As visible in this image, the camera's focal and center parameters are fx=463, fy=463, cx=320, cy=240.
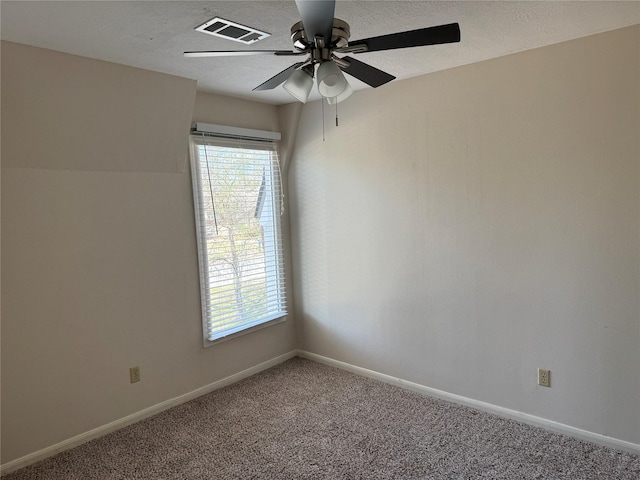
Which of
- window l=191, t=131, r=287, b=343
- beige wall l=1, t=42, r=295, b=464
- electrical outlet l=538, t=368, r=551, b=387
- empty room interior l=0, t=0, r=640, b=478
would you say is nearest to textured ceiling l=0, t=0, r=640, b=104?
empty room interior l=0, t=0, r=640, b=478

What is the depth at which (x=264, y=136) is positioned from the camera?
3.79m

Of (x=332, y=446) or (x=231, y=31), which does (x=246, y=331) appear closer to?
(x=332, y=446)

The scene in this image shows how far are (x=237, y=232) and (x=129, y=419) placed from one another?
1.53 metres

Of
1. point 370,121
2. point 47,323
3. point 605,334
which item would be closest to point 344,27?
point 370,121

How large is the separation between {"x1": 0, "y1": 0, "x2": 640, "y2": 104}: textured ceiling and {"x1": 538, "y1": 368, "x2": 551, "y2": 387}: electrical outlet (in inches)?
74.7

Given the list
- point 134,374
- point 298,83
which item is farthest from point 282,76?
point 134,374

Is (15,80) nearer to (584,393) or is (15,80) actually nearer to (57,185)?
(57,185)

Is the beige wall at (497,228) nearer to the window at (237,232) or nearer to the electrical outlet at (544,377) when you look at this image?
the electrical outlet at (544,377)

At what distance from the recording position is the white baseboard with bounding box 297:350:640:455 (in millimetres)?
2584

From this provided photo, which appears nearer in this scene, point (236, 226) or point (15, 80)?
point (15, 80)

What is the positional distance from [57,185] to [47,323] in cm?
80

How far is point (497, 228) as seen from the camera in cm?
289

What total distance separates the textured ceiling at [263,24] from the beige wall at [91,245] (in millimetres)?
242

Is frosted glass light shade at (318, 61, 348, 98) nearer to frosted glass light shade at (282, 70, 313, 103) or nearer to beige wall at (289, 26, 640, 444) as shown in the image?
frosted glass light shade at (282, 70, 313, 103)
